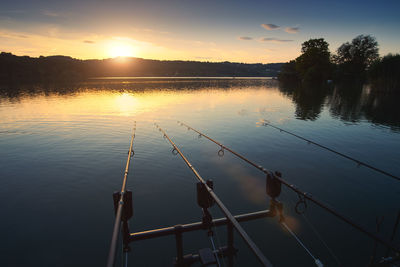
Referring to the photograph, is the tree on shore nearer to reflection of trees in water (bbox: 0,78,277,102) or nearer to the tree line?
the tree line

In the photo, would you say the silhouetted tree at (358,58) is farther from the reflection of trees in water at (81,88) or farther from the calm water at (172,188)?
the calm water at (172,188)

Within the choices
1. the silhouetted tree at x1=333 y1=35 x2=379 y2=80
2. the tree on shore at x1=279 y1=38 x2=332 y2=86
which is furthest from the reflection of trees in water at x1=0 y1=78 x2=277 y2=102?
the silhouetted tree at x1=333 y1=35 x2=379 y2=80

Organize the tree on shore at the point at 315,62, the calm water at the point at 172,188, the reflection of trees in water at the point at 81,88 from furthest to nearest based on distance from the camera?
the tree on shore at the point at 315,62
the reflection of trees in water at the point at 81,88
the calm water at the point at 172,188

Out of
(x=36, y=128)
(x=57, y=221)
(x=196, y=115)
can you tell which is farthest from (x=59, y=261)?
(x=196, y=115)

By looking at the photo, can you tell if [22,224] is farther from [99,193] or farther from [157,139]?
[157,139]

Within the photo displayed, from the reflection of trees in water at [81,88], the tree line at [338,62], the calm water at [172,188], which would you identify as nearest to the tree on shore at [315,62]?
the tree line at [338,62]

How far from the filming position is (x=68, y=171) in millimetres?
13430

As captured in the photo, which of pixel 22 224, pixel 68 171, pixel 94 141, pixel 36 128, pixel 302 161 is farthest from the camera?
pixel 36 128

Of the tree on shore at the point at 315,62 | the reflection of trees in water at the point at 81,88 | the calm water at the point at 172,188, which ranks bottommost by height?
the calm water at the point at 172,188

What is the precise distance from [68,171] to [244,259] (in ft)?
39.3

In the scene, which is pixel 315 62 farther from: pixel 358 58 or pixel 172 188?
pixel 172 188

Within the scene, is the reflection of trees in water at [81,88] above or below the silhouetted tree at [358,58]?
below

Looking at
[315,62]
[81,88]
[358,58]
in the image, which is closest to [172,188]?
[81,88]

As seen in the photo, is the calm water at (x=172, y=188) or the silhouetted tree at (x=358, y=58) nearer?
the calm water at (x=172, y=188)
